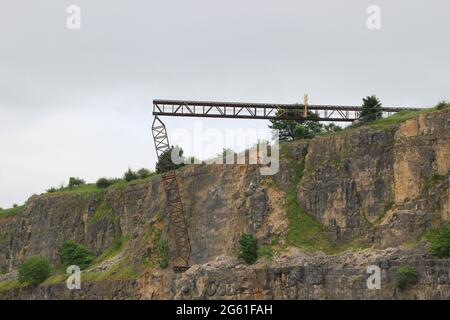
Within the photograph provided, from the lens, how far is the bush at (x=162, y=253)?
105688 mm

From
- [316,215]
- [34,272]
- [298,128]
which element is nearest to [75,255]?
[34,272]

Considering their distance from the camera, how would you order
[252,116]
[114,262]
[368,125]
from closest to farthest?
[368,125] < [252,116] < [114,262]

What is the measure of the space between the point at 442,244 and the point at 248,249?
19.3 m

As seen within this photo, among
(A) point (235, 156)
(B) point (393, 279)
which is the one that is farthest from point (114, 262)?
(B) point (393, 279)

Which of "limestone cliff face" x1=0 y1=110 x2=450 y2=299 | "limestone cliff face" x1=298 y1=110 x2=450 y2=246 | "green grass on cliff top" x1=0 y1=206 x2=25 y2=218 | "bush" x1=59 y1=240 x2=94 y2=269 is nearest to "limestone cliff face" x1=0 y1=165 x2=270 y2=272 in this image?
"limestone cliff face" x1=0 y1=110 x2=450 y2=299

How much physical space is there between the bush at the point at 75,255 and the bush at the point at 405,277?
44.5m

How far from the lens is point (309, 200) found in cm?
9806

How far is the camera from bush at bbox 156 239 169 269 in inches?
4161

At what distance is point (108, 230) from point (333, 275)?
39.8 metres

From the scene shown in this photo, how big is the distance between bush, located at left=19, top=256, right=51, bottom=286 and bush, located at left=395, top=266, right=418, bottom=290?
4839cm

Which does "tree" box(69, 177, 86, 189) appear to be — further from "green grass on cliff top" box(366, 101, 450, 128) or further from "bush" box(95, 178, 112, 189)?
"green grass on cliff top" box(366, 101, 450, 128)

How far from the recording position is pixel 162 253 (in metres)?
107

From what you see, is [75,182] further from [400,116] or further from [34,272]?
[400,116]

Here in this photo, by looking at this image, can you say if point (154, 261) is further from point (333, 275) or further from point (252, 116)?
point (333, 275)
